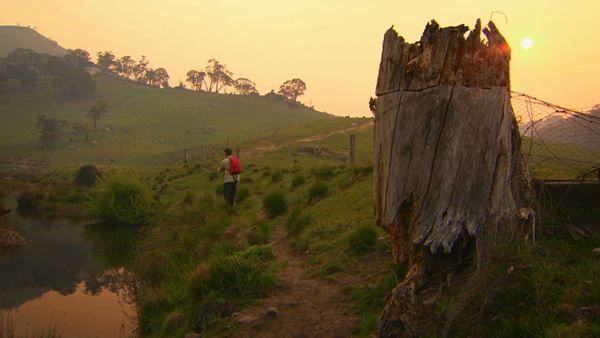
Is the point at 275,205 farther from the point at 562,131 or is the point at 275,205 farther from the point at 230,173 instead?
the point at 562,131

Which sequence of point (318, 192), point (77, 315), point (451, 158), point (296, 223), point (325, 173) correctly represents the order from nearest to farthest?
1. point (451, 158)
2. point (77, 315)
3. point (296, 223)
4. point (318, 192)
5. point (325, 173)

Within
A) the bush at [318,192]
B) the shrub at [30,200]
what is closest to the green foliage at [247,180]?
the bush at [318,192]

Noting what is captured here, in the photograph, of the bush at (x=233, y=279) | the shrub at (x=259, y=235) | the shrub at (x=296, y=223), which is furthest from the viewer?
the shrub at (x=296, y=223)

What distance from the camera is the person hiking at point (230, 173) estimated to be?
46.7 ft

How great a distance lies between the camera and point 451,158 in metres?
5.21

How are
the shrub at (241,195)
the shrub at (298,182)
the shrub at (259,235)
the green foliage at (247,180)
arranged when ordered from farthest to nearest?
the green foliage at (247,180) < the shrub at (298,182) < the shrub at (241,195) < the shrub at (259,235)

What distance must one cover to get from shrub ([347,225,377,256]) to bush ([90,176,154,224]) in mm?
13357

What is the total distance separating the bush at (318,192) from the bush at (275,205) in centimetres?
78

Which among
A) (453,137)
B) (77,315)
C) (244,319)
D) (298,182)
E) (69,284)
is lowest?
(69,284)

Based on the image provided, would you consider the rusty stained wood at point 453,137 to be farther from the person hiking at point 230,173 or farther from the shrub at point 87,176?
the shrub at point 87,176

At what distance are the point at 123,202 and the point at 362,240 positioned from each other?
47.4ft

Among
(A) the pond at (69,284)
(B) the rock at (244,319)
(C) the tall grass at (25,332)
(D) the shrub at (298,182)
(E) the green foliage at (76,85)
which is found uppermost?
(E) the green foliage at (76,85)

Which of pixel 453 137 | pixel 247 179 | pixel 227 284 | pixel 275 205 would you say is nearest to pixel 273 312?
pixel 227 284

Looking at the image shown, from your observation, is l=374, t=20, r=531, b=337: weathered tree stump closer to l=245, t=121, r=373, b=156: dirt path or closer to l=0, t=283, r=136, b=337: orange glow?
l=0, t=283, r=136, b=337: orange glow
